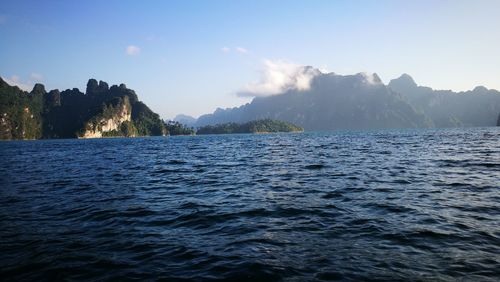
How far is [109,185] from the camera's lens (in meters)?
25.7

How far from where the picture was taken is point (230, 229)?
13.1 m

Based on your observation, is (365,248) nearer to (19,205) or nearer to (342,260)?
(342,260)

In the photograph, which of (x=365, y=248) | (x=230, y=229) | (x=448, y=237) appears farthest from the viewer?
(x=230, y=229)

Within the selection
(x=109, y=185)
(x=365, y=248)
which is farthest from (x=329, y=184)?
(x=109, y=185)

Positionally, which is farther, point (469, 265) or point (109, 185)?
point (109, 185)

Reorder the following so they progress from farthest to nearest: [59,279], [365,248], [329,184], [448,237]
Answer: [329,184] → [448,237] → [365,248] → [59,279]

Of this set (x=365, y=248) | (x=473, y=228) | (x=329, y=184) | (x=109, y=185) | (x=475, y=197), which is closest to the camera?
(x=365, y=248)

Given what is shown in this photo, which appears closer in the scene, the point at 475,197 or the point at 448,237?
the point at 448,237

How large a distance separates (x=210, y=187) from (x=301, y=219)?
10.7 meters

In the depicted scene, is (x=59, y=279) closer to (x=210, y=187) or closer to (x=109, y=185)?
(x=210, y=187)

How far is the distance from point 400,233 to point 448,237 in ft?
5.23

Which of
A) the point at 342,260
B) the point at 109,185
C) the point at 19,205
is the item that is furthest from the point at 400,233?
the point at 109,185

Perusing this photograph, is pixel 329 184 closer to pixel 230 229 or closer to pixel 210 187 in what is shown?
pixel 210 187

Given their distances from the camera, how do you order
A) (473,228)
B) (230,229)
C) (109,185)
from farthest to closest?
(109,185), (230,229), (473,228)
